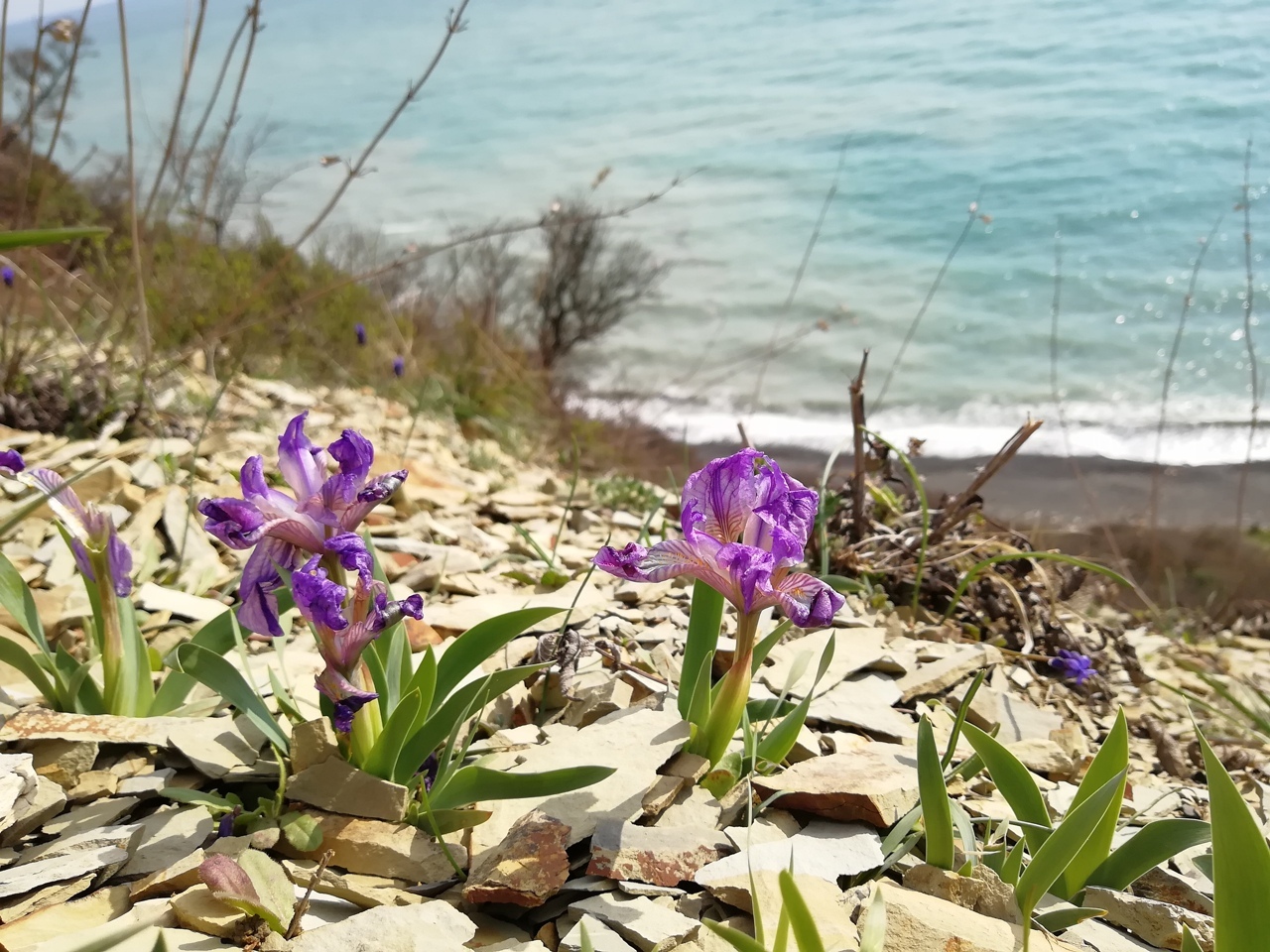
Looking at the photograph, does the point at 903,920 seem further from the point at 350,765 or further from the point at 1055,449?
the point at 1055,449

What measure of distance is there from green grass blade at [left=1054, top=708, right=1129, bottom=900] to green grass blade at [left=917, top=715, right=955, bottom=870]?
16cm

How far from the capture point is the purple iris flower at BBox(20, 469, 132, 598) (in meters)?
1.34

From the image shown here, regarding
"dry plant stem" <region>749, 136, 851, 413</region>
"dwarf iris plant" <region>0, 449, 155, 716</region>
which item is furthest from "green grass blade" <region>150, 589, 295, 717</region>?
"dry plant stem" <region>749, 136, 851, 413</region>

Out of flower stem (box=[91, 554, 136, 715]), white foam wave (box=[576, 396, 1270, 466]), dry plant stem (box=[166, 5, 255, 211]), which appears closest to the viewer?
flower stem (box=[91, 554, 136, 715])

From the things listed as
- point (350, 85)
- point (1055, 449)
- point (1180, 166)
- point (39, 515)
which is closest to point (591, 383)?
point (1055, 449)

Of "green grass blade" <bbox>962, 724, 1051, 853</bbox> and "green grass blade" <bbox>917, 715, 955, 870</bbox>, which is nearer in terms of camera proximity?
"green grass blade" <bbox>917, 715, 955, 870</bbox>

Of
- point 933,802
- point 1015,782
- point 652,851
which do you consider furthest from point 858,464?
point 652,851

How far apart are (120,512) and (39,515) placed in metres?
0.23

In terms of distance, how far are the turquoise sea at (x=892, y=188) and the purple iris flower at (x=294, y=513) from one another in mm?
2274

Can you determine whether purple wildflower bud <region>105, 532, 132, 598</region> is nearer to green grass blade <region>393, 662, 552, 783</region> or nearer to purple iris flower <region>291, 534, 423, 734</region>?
purple iris flower <region>291, 534, 423, 734</region>

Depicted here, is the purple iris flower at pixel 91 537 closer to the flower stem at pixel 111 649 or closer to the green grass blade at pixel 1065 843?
the flower stem at pixel 111 649

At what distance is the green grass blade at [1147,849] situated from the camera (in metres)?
1.22

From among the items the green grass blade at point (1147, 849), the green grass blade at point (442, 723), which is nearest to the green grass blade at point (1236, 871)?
the green grass blade at point (1147, 849)

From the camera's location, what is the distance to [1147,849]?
1245mm
